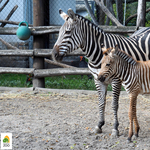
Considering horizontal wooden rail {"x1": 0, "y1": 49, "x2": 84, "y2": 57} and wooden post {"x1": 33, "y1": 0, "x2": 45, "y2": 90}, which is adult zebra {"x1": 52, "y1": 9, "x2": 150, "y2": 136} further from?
wooden post {"x1": 33, "y1": 0, "x2": 45, "y2": 90}

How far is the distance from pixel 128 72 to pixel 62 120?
5.85 feet

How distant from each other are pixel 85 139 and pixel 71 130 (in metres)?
0.43

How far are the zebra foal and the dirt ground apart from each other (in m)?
0.54

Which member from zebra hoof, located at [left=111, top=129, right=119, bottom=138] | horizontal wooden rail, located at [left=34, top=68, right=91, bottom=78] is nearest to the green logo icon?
zebra hoof, located at [left=111, top=129, right=119, bottom=138]

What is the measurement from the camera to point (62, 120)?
4512mm

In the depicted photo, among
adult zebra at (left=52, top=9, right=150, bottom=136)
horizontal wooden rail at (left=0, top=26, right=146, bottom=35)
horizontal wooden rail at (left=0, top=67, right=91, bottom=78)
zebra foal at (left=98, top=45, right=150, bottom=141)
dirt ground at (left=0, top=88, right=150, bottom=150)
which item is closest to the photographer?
zebra foal at (left=98, top=45, right=150, bottom=141)

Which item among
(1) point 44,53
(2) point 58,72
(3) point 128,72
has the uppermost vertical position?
(1) point 44,53

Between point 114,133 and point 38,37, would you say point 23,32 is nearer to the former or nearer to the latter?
point 38,37

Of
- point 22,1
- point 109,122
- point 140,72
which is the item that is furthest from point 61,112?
point 22,1

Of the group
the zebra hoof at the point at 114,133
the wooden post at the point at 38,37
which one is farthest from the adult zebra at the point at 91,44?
the wooden post at the point at 38,37

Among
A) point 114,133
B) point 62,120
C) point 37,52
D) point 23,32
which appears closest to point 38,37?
point 37,52

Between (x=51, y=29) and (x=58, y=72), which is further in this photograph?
(x=58, y=72)

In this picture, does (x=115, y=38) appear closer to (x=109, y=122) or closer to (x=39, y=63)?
(x=109, y=122)

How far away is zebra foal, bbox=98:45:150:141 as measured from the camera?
3.18 meters
